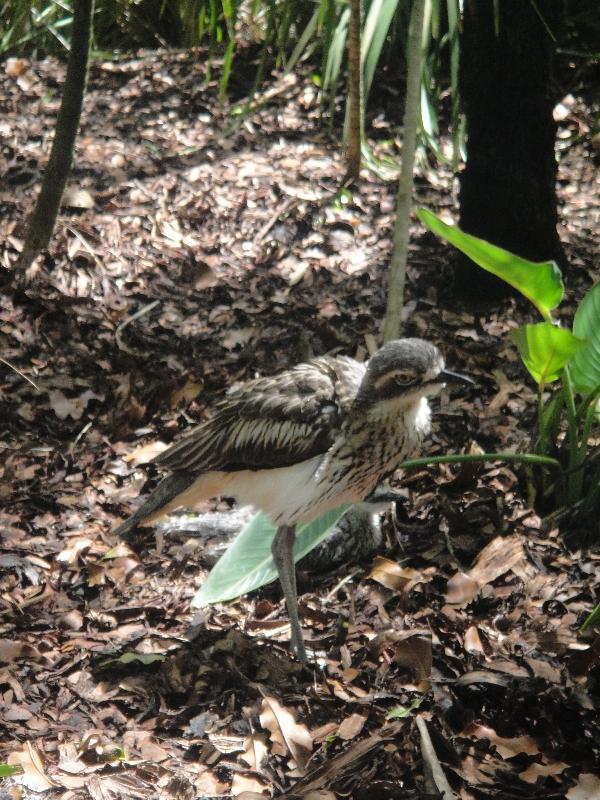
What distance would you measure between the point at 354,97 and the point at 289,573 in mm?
3124

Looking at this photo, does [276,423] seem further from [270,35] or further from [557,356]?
[270,35]

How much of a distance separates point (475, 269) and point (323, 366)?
1811mm

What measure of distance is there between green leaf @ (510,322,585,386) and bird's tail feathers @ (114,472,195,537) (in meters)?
1.46

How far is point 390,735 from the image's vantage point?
3402 mm

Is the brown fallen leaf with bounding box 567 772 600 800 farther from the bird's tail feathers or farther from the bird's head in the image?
the bird's tail feathers

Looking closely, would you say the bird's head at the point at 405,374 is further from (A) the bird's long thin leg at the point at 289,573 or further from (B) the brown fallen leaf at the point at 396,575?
(B) the brown fallen leaf at the point at 396,575

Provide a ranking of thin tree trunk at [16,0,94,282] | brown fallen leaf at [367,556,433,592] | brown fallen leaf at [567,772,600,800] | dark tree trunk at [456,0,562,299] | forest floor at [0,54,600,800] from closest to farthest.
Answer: brown fallen leaf at [567,772,600,800]
forest floor at [0,54,600,800]
brown fallen leaf at [367,556,433,592]
dark tree trunk at [456,0,562,299]
thin tree trunk at [16,0,94,282]

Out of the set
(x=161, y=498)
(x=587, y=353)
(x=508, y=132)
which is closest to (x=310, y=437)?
(x=161, y=498)

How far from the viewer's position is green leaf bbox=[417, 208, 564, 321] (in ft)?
12.5

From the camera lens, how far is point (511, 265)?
12.8ft

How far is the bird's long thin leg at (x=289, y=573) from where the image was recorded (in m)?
4.00

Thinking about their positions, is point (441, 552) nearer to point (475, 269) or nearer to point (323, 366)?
point (323, 366)

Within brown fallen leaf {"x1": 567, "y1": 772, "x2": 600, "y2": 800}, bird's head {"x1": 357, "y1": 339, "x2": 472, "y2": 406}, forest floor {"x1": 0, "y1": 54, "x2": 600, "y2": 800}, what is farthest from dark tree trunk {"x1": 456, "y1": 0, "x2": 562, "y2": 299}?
brown fallen leaf {"x1": 567, "y1": 772, "x2": 600, "y2": 800}

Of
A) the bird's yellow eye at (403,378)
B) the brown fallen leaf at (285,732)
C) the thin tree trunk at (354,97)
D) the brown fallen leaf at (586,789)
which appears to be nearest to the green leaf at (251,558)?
the brown fallen leaf at (285,732)
